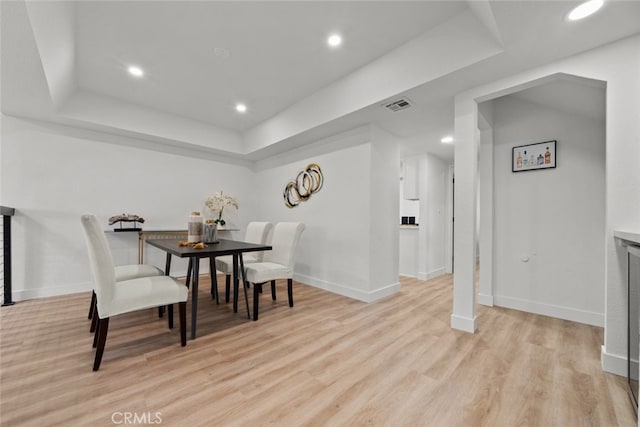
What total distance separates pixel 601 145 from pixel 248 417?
3.69 metres

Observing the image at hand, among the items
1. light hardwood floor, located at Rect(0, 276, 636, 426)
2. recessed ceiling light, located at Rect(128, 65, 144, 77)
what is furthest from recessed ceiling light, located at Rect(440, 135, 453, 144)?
recessed ceiling light, located at Rect(128, 65, 144, 77)

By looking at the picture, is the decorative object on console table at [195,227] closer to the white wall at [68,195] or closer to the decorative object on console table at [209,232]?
the decorative object on console table at [209,232]

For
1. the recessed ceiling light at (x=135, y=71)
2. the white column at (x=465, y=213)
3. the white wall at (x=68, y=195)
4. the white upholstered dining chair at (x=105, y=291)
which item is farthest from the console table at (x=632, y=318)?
the white wall at (x=68, y=195)

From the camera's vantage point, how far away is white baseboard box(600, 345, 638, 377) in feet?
5.41

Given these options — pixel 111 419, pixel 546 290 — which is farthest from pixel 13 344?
pixel 546 290

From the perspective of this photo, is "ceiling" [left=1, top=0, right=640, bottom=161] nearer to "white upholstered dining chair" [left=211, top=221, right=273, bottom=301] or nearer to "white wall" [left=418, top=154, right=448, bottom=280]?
"white wall" [left=418, top=154, right=448, bottom=280]

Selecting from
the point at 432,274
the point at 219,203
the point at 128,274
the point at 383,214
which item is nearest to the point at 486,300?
the point at 432,274

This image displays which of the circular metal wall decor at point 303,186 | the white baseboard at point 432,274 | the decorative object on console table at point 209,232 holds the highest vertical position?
the circular metal wall decor at point 303,186

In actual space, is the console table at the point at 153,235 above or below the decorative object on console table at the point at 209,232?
below

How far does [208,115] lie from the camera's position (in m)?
4.14

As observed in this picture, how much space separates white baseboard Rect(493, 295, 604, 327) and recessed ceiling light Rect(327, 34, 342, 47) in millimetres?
3303

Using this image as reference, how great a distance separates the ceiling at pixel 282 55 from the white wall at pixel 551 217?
0.83 meters

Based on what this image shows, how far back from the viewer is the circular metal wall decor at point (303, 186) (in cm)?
395

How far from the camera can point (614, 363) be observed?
1.68 metres
